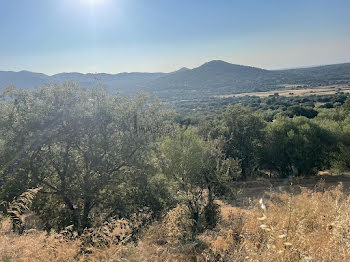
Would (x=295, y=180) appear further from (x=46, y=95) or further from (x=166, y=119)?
(x=46, y=95)

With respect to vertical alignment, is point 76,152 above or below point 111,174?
above

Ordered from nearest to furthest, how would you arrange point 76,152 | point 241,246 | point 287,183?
point 241,246
point 76,152
point 287,183

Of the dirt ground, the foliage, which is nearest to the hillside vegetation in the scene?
the foliage

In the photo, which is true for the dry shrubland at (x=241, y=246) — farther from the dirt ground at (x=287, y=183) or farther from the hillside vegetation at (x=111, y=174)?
the dirt ground at (x=287, y=183)

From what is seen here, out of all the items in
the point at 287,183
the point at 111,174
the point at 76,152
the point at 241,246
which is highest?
the point at 76,152

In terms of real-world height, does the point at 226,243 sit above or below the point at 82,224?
above

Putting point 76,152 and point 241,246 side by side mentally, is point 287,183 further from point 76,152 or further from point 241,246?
point 241,246

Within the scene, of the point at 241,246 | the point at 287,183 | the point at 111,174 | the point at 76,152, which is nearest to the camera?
the point at 241,246

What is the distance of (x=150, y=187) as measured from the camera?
10.2 metres

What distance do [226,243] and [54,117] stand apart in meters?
7.47

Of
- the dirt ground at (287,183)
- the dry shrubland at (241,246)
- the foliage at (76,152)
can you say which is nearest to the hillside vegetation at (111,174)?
the foliage at (76,152)

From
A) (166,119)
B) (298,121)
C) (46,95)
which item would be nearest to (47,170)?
(46,95)

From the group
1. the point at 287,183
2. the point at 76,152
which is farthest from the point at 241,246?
the point at 287,183

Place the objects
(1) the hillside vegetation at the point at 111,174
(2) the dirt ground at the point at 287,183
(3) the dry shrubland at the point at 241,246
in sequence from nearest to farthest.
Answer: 1. (3) the dry shrubland at the point at 241,246
2. (1) the hillside vegetation at the point at 111,174
3. (2) the dirt ground at the point at 287,183
